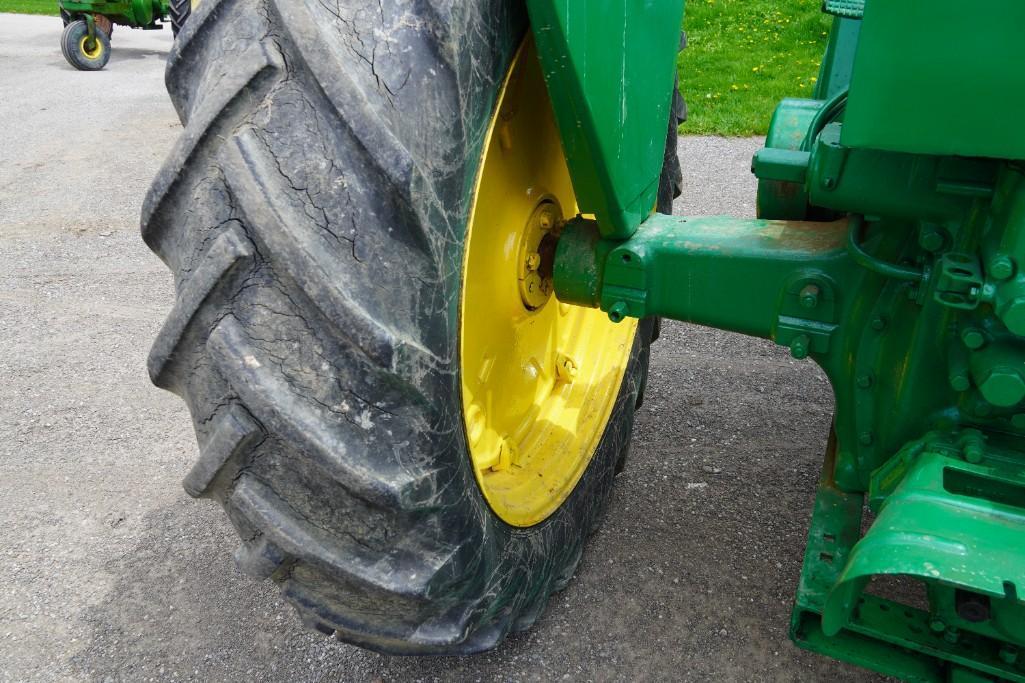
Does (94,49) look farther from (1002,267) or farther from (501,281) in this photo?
(1002,267)

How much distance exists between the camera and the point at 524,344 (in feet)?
6.31

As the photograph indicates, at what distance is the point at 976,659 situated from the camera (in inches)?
52.7

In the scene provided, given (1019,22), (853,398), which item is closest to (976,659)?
(853,398)

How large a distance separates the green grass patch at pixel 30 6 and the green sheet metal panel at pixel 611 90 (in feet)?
45.6

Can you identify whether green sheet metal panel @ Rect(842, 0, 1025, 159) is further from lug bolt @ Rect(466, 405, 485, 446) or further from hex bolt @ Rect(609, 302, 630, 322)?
lug bolt @ Rect(466, 405, 485, 446)

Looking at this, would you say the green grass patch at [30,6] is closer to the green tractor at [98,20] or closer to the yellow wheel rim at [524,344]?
the green tractor at [98,20]

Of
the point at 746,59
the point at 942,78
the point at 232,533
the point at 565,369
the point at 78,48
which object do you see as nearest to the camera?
the point at 942,78

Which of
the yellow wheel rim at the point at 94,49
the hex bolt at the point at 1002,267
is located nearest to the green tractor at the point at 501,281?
the hex bolt at the point at 1002,267

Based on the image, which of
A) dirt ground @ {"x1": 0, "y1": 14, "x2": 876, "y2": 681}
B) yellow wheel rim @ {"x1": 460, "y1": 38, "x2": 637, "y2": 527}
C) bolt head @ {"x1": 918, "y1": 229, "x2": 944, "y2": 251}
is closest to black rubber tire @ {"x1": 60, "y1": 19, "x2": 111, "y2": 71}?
dirt ground @ {"x1": 0, "y1": 14, "x2": 876, "y2": 681}

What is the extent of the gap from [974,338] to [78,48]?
9510 millimetres

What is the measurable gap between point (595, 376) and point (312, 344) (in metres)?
1.14

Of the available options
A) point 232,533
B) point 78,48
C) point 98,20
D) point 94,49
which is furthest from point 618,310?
point 98,20

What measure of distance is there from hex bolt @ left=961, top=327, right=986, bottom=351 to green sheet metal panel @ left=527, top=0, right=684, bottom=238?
578mm

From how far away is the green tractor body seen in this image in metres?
1.03
